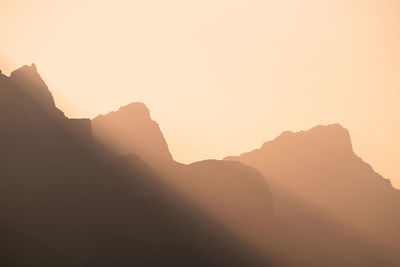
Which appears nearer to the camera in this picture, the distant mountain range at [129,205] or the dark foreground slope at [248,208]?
the distant mountain range at [129,205]

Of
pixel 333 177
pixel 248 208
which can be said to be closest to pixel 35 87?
pixel 248 208

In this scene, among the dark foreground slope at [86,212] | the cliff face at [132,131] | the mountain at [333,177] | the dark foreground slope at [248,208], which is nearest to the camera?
the dark foreground slope at [86,212]

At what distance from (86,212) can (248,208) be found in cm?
3302

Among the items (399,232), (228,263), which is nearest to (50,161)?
(228,263)

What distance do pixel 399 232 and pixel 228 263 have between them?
86.5m

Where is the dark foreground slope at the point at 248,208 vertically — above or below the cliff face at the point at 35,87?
below

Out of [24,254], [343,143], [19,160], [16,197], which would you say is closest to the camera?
[24,254]

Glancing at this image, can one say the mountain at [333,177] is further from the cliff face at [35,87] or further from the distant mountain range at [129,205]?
the cliff face at [35,87]

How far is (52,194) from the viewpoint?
228 feet

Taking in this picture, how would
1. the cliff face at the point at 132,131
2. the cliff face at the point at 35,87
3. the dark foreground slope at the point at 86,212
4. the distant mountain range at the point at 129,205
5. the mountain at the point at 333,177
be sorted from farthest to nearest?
the mountain at the point at 333,177 → the cliff face at the point at 132,131 → the cliff face at the point at 35,87 → the distant mountain range at the point at 129,205 → the dark foreground slope at the point at 86,212

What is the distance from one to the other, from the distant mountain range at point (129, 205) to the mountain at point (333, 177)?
1506 centimetres

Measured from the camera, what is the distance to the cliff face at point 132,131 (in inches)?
3949

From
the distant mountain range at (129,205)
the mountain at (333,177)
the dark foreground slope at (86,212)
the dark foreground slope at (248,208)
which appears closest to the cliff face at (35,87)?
the distant mountain range at (129,205)

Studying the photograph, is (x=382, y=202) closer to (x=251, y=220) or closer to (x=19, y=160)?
(x=251, y=220)
